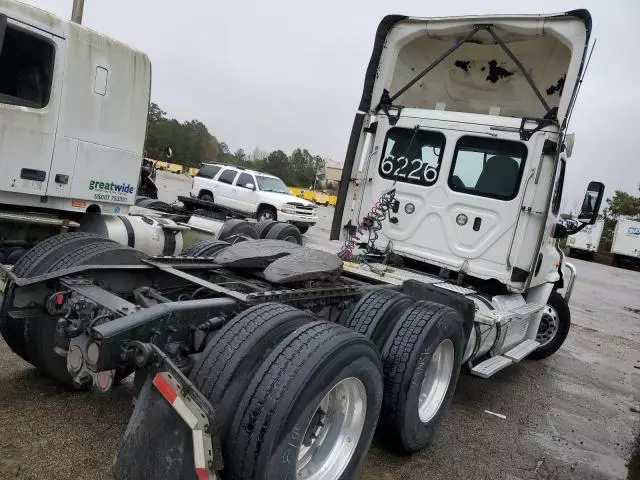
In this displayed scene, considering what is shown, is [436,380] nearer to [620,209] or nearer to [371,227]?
[371,227]

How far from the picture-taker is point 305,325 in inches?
105

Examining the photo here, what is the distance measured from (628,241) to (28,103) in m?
37.3

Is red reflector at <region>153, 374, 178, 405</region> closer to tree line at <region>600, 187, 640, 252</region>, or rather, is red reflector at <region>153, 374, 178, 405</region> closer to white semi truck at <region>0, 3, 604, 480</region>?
white semi truck at <region>0, 3, 604, 480</region>

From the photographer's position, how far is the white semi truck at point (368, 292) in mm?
2277

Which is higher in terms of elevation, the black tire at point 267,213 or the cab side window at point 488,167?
the cab side window at point 488,167

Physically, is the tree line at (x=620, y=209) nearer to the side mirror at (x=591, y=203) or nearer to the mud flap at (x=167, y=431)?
the side mirror at (x=591, y=203)

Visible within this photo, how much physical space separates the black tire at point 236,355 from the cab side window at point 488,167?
131 inches

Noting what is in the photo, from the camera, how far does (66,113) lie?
5.25 m

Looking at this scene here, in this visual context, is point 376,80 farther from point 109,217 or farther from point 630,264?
point 630,264

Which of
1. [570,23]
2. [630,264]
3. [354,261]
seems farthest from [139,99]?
[630,264]

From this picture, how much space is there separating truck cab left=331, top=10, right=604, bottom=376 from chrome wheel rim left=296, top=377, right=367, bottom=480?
2118mm

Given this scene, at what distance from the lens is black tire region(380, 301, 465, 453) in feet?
10.9

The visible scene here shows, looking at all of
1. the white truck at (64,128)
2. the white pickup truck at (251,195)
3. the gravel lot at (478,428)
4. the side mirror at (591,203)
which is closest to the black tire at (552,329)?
the gravel lot at (478,428)

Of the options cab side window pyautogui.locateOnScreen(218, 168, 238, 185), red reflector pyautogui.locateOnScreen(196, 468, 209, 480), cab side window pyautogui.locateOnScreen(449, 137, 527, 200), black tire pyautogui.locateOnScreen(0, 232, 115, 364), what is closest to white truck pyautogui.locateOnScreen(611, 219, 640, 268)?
cab side window pyautogui.locateOnScreen(218, 168, 238, 185)
